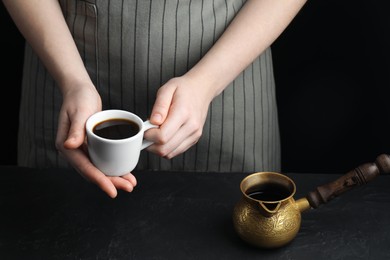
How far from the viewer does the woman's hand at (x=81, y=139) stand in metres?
1.23

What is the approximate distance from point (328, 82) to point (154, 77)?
71 cm

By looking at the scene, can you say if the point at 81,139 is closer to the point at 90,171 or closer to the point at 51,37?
the point at 90,171

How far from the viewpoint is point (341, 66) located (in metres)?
2.02

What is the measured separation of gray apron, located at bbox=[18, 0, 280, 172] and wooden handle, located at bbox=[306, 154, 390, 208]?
1.45ft

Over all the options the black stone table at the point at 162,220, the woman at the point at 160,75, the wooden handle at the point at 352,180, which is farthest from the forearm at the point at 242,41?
the wooden handle at the point at 352,180

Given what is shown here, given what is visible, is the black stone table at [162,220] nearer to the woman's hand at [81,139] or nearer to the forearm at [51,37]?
the woman's hand at [81,139]

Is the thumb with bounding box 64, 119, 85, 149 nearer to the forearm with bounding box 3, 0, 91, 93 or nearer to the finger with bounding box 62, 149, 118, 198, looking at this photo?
the finger with bounding box 62, 149, 118, 198

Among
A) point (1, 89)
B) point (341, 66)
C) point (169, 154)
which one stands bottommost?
point (1, 89)

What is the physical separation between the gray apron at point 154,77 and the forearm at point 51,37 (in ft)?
→ 0.27

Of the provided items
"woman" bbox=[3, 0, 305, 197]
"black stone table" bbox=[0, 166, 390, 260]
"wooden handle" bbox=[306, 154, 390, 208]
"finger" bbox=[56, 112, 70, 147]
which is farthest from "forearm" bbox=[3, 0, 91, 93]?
"wooden handle" bbox=[306, 154, 390, 208]

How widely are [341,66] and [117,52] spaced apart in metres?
0.79

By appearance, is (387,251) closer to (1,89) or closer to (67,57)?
(67,57)

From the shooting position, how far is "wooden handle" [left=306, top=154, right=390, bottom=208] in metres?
1.26

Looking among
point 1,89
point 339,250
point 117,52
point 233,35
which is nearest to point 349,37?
point 233,35
